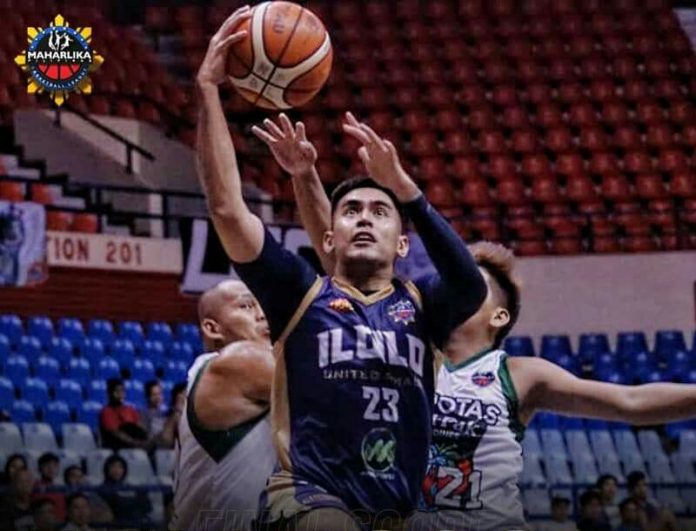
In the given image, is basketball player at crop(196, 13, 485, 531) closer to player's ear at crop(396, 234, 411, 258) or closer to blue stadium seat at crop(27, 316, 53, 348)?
player's ear at crop(396, 234, 411, 258)

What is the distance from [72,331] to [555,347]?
165 inches

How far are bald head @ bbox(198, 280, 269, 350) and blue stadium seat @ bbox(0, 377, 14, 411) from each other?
498 centimetres

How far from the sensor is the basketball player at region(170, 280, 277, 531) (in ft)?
15.1

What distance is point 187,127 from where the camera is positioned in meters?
15.1

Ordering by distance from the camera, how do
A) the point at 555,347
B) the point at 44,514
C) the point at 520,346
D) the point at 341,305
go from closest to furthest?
the point at 341,305
the point at 44,514
the point at 520,346
the point at 555,347

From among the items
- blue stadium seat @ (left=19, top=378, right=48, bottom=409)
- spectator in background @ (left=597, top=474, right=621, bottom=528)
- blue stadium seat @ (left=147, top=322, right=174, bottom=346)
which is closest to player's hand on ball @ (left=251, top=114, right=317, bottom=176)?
spectator in background @ (left=597, top=474, right=621, bottom=528)

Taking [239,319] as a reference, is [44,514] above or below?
below

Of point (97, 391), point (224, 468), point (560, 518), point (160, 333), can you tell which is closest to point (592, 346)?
point (560, 518)

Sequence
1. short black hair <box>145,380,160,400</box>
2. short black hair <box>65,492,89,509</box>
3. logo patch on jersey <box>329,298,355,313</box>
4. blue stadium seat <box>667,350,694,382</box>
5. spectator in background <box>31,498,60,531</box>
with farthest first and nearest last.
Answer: blue stadium seat <box>667,350,694,382</box>, short black hair <box>145,380,160,400</box>, short black hair <box>65,492,89,509</box>, spectator in background <box>31,498,60,531</box>, logo patch on jersey <box>329,298,355,313</box>

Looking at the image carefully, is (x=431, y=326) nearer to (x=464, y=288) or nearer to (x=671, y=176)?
(x=464, y=288)

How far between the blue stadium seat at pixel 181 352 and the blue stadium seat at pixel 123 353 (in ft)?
1.23

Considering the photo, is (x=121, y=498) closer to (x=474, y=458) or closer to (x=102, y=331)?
(x=102, y=331)

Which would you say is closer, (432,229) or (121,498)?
(432,229)

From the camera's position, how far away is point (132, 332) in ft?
39.3
